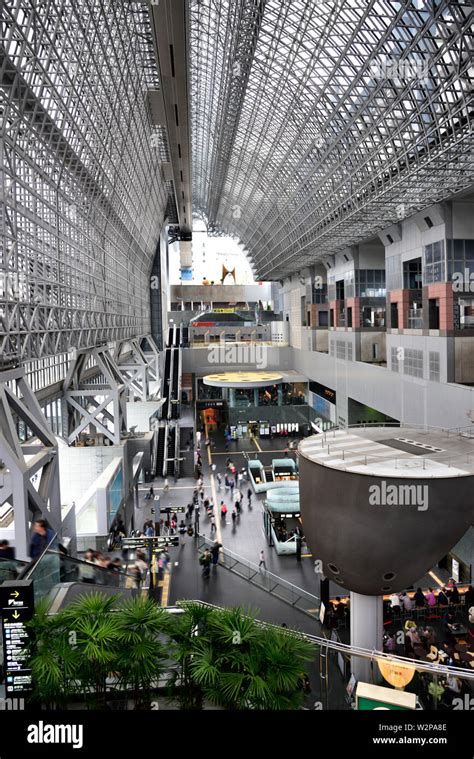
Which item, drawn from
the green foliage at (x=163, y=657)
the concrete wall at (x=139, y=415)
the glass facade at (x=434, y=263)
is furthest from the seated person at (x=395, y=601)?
the concrete wall at (x=139, y=415)

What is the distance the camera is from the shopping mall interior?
8.00m

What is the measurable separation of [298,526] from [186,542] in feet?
20.0

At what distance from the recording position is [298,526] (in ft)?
84.5

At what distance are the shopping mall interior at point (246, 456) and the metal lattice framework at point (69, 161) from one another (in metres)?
0.15

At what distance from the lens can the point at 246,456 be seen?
39500 mm

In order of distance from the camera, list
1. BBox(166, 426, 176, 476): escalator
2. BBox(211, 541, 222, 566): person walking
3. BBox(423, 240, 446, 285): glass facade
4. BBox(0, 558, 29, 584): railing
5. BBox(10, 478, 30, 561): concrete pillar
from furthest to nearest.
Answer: BBox(166, 426, 176, 476): escalator → BBox(423, 240, 446, 285): glass facade → BBox(211, 541, 222, 566): person walking → BBox(10, 478, 30, 561): concrete pillar → BBox(0, 558, 29, 584): railing

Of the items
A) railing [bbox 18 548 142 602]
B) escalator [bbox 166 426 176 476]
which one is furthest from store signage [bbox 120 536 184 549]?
escalator [bbox 166 426 176 476]

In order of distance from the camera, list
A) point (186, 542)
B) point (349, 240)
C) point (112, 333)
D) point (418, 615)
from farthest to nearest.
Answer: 1. point (349, 240)
2. point (112, 333)
3. point (186, 542)
4. point (418, 615)

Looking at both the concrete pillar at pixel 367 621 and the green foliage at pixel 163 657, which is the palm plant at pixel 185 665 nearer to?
the green foliage at pixel 163 657

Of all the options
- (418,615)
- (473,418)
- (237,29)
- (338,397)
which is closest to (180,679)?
(418,615)

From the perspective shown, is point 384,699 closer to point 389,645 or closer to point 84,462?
point 389,645

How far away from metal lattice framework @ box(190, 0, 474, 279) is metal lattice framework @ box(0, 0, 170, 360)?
4.43 m

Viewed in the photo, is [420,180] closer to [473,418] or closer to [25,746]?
[473,418]

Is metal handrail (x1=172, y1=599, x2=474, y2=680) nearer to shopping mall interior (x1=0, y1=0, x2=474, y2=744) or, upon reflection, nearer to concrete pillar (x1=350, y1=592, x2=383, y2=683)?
shopping mall interior (x1=0, y1=0, x2=474, y2=744)
